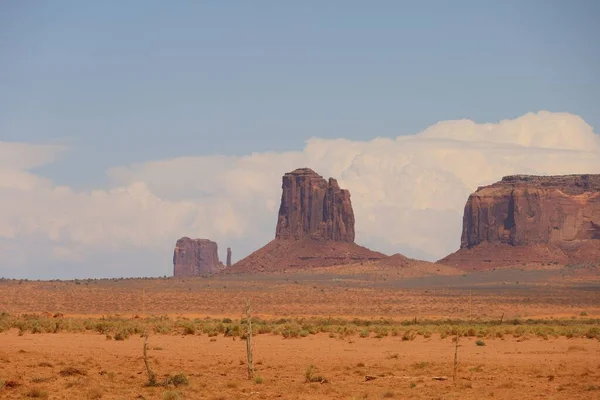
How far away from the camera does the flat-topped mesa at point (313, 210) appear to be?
559ft

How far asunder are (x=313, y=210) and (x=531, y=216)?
3748 centimetres

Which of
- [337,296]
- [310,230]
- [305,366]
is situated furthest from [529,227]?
[305,366]

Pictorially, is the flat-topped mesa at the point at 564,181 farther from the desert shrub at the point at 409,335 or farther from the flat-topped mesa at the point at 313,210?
the desert shrub at the point at 409,335

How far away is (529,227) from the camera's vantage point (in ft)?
569

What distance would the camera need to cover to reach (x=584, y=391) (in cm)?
2870

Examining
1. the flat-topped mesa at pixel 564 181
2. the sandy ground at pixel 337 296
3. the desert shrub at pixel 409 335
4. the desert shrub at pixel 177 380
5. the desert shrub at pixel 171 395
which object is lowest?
the desert shrub at pixel 171 395

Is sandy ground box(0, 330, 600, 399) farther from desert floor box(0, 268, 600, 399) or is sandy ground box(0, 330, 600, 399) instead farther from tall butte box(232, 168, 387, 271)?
tall butte box(232, 168, 387, 271)

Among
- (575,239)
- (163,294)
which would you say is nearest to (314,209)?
(575,239)

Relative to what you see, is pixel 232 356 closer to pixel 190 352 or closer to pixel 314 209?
pixel 190 352

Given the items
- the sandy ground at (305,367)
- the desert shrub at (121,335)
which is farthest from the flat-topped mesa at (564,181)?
the desert shrub at (121,335)

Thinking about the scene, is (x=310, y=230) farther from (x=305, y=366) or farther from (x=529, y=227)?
(x=305, y=366)

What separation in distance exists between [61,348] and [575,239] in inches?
5831

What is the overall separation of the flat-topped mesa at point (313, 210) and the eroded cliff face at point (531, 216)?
911 inches

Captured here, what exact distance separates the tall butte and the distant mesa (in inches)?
744
